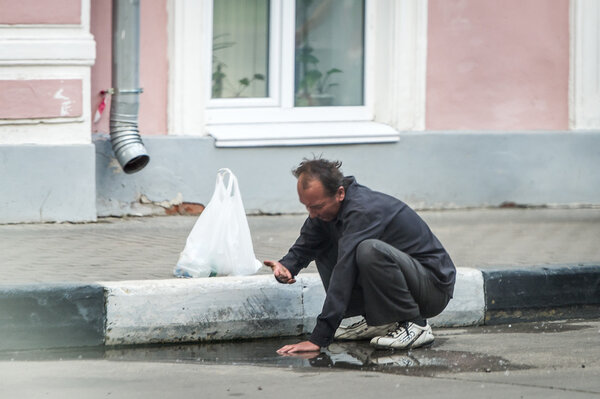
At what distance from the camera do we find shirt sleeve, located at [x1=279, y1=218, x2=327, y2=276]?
5277 mm

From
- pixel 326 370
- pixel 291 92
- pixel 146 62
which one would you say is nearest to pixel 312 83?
pixel 291 92

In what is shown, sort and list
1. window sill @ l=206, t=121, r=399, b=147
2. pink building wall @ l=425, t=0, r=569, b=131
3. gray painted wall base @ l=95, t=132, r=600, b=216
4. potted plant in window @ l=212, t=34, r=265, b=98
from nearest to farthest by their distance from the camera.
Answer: gray painted wall base @ l=95, t=132, r=600, b=216 < window sill @ l=206, t=121, r=399, b=147 < potted plant in window @ l=212, t=34, r=265, b=98 < pink building wall @ l=425, t=0, r=569, b=131

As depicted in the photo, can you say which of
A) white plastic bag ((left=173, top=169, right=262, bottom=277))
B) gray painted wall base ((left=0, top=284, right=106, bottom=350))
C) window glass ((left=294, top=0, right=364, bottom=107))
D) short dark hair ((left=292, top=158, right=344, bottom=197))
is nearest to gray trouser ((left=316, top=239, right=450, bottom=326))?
short dark hair ((left=292, top=158, right=344, bottom=197))

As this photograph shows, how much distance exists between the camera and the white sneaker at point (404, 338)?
5.11 m

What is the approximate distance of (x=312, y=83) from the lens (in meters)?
8.87

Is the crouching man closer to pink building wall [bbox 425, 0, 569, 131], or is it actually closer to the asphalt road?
the asphalt road

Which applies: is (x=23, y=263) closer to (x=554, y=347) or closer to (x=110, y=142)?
(x=110, y=142)

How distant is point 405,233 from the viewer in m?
5.10

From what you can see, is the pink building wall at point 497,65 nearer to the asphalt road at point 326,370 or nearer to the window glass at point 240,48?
the window glass at point 240,48

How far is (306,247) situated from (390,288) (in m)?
0.51

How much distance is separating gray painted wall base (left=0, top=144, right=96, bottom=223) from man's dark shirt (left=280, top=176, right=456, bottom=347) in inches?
105

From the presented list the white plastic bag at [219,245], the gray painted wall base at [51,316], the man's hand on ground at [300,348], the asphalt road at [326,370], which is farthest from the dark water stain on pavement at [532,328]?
the gray painted wall base at [51,316]

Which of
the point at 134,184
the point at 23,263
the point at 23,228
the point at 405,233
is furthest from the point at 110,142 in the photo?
the point at 405,233

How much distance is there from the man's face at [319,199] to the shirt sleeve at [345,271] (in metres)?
0.07
